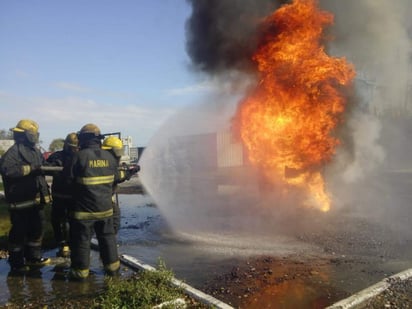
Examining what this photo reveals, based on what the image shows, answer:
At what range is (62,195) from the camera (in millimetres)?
6656

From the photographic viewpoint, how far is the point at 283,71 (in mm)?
9852

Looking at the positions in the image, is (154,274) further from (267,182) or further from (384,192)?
(384,192)

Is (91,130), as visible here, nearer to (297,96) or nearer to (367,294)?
(367,294)

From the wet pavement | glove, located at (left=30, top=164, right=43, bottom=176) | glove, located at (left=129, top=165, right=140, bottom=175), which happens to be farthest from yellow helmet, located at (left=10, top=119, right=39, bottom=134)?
the wet pavement

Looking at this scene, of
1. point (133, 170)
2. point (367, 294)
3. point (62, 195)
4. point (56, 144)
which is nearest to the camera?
point (367, 294)

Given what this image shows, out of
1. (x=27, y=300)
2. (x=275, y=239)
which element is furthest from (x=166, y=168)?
(x=27, y=300)

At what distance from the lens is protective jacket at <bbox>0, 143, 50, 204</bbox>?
5648 millimetres

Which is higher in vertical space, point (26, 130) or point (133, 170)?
point (26, 130)

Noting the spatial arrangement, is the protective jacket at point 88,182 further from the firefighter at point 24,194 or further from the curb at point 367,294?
the curb at point 367,294

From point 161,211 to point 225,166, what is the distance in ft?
55.7

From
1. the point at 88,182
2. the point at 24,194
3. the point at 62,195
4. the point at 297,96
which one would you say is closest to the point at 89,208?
the point at 88,182

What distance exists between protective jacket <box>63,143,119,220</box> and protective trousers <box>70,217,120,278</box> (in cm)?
13

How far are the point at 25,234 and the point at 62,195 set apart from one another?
106 cm

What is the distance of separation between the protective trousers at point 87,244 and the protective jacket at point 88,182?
129mm
